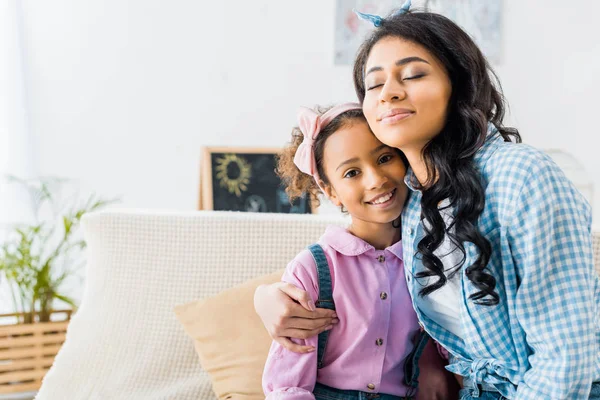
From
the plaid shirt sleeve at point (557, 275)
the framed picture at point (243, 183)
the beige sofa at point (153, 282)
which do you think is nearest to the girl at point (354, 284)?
the plaid shirt sleeve at point (557, 275)

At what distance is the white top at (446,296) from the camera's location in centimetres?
113

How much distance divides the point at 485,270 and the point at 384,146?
0.33 m

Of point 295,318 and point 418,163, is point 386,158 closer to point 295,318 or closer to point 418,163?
point 418,163

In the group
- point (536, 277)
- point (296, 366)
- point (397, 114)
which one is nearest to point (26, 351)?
point (296, 366)

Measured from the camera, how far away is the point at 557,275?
37.4 inches

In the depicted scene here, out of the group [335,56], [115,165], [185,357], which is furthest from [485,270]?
[115,165]

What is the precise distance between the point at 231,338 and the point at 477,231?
0.82 meters

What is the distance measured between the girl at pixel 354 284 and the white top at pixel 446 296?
60 millimetres

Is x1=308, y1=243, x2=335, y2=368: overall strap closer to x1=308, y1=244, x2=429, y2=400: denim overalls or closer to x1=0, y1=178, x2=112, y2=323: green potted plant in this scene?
x1=308, y1=244, x2=429, y2=400: denim overalls

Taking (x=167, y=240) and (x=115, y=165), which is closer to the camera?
(x=167, y=240)

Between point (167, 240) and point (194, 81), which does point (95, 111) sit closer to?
point (194, 81)

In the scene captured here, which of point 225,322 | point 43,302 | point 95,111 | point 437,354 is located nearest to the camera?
point 437,354

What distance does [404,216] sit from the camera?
124cm

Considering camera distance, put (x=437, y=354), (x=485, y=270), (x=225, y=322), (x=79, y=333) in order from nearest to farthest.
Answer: (x=485, y=270), (x=437, y=354), (x=225, y=322), (x=79, y=333)
